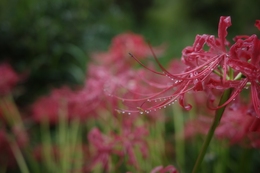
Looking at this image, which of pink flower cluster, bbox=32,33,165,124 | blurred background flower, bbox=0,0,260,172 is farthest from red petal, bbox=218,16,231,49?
pink flower cluster, bbox=32,33,165,124

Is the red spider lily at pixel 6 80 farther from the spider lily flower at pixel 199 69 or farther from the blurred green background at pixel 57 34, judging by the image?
the spider lily flower at pixel 199 69

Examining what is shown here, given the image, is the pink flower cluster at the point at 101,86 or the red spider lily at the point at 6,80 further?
the red spider lily at the point at 6,80

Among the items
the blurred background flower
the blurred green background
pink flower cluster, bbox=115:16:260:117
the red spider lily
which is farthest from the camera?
the blurred green background

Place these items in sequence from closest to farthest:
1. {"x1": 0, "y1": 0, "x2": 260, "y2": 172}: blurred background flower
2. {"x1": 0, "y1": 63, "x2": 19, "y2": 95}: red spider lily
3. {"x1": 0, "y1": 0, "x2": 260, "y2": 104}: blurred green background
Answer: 1. {"x1": 0, "y1": 0, "x2": 260, "y2": 172}: blurred background flower
2. {"x1": 0, "y1": 63, "x2": 19, "y2": 95}: red spider lily
3. {"x1": 0, "y1": 0, "x2": 260, "y2": 104}: blurred green background

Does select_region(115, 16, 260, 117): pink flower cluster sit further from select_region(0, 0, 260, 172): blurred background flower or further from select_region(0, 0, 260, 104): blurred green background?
select_region(0, 0, 260, 104): blurred green background

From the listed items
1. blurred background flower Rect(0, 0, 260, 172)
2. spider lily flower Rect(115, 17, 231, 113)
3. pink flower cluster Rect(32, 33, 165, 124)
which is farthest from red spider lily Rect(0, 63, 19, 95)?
spider lily flower Rect(115, 17, 231, 113)

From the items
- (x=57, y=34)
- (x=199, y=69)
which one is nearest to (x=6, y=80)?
(x=57, y=34)

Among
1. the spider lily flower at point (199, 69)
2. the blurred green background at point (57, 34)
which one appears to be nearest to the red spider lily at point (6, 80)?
the blurred green background at point (57, 34)

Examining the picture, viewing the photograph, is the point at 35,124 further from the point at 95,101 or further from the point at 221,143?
the point at 221,143

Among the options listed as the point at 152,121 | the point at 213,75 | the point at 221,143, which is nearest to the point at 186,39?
the point at 152,121

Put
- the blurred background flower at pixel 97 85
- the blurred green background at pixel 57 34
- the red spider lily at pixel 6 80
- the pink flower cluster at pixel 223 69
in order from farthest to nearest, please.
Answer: the blurred green background at pixel 57 34, the red spider lily at pixel 6 80, the blurred background flower at pixel 97 85, the pink flower cluster at pixel 223 69

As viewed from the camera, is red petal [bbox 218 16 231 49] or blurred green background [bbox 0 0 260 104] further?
blurred green background [bbox 0 0 260 104]

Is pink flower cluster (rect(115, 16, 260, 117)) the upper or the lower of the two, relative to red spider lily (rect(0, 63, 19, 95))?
upper
